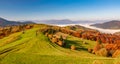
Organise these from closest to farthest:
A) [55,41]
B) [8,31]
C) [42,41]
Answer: [42,41]
[55,41]
[8,31]

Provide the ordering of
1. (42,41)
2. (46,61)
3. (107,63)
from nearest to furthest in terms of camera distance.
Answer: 1. (107,63)
2. (46,61)
3. (42,41)

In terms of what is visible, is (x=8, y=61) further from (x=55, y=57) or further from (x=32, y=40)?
(x=32, y=40)

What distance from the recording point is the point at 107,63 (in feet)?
180

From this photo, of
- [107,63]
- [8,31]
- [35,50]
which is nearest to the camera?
[107,63]

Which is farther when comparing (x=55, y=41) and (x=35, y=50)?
(x=55, y=41)

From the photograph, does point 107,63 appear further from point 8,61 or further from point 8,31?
point 8,31

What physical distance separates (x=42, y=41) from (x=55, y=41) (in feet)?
40.6

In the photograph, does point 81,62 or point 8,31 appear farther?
point 8,31

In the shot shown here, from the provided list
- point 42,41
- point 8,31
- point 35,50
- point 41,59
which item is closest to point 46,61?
Result: point 41,59

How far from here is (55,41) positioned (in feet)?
348

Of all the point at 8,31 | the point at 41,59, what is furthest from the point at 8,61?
the point at 8,31

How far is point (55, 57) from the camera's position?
223 feet

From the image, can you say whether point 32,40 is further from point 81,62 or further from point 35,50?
point 81,62

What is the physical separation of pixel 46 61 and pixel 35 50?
18638 millimetres
